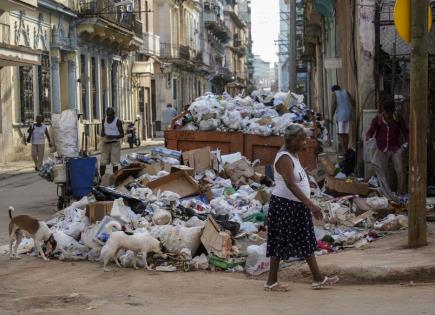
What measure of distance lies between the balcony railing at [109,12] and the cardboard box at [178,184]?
22.7 meters

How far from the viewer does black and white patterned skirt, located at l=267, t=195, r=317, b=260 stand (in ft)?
22.5

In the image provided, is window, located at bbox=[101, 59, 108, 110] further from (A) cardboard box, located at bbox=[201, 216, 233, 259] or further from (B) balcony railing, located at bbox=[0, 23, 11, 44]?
(A) cardboard box, located at bbox=[201, 216, 233, 259]

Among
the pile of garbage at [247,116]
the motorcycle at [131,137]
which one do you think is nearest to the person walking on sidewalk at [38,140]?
the pile of garbage at [247,116]

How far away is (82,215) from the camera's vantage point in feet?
32.7

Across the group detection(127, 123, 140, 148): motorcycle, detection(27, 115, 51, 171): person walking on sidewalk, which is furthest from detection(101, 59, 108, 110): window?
detection(27, 115, 51, 171): person walking on sidewalk

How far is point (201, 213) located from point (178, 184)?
129cm

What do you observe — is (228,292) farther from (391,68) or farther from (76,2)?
(76,2)

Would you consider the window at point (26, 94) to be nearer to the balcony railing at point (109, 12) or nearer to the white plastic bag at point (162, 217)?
the balcony railing at point (109, 12)

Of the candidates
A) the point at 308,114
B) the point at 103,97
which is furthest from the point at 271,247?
the point at 103,97

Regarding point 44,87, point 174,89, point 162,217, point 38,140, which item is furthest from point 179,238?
point 174,89

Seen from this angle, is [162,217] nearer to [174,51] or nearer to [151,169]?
[151,169]

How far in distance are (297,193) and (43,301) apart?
2412 mm

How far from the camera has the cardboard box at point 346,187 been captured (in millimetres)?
11266

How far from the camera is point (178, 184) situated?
11.5 metres
